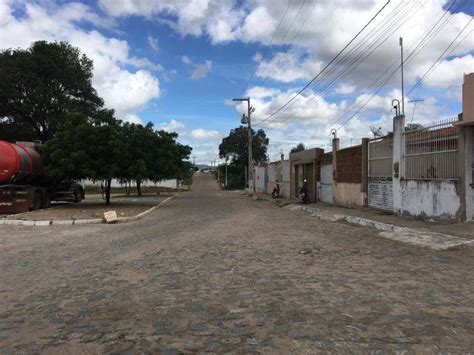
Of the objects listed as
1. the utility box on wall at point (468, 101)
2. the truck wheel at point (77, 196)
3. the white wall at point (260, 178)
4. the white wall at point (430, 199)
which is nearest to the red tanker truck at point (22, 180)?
the truck wheel at point (77, 196)

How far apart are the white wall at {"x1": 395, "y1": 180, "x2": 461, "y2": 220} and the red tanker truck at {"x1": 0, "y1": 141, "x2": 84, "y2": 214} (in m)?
15.8

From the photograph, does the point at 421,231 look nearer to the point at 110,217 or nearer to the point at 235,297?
the point at 235,297

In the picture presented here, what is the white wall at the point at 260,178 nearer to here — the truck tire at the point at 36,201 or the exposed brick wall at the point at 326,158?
the exposed brick wall at the point at 326,158

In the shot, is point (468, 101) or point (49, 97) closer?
point (468, 101)

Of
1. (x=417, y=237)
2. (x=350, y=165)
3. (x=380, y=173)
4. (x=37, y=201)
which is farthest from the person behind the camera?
(x=350, y=165)

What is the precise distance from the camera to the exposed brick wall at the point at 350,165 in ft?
72.1

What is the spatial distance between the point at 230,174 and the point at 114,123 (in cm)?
6092

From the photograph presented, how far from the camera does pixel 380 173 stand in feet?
64.8

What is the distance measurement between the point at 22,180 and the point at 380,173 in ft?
52.3

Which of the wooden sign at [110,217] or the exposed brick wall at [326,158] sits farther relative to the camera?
the exposed brick wall at [326,158]

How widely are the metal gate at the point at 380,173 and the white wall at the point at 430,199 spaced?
154 centimetres

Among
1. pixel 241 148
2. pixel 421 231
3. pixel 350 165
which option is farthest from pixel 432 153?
pixel 241 148

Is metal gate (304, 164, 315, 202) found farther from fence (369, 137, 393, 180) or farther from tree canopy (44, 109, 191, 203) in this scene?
tree canopy (44, 109, 191, 203)

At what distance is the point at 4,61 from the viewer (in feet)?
142
